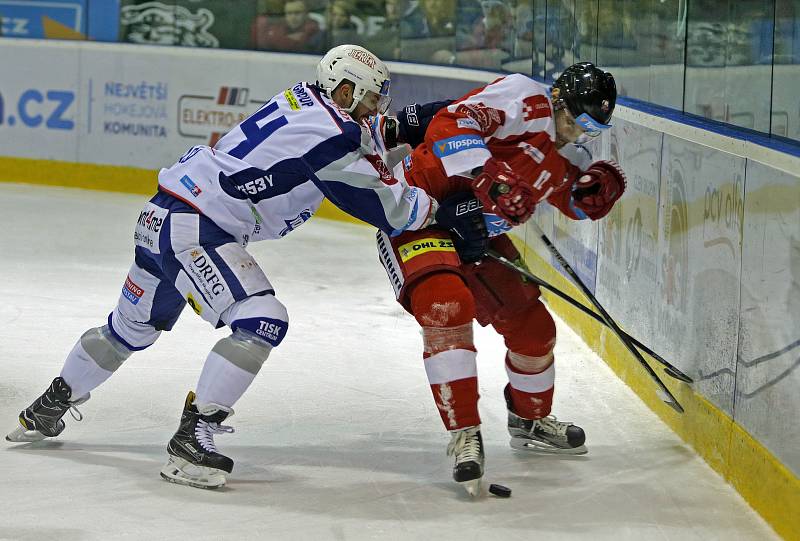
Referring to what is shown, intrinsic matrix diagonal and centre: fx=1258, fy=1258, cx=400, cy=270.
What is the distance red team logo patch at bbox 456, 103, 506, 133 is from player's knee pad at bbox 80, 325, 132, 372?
121 cm

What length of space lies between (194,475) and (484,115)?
1.29 metres

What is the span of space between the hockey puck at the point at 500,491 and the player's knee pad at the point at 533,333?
0.57 m

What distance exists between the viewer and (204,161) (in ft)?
11.3

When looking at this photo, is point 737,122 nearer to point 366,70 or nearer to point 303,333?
point 366,70

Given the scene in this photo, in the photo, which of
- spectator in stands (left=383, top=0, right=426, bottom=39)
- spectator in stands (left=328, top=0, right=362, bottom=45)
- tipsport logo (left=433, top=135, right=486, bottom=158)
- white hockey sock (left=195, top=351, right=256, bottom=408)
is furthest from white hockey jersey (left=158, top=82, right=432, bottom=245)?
spectator in stands (left=328, top=0, right=362, bottom=45)

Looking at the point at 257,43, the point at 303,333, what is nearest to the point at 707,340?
the point at 303,333

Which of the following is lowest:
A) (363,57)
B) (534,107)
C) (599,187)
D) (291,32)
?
(599,187)

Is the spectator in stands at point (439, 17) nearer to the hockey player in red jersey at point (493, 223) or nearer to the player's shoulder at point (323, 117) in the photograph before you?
the hockey player in red jersey at point (493, 223)

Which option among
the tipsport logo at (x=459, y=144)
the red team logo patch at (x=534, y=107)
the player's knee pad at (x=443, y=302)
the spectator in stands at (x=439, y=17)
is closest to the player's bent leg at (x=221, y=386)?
the player's knee pad at (x=443, y=302)

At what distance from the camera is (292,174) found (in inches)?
134

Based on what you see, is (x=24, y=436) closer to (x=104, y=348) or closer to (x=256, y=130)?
(x=104, y=348)

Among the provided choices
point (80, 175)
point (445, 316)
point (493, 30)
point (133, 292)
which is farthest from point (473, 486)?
point (80, 175)

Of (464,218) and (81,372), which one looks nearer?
(464,218)

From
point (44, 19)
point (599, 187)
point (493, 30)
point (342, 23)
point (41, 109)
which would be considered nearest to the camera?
point (599, 187)
